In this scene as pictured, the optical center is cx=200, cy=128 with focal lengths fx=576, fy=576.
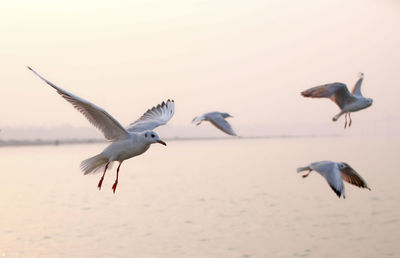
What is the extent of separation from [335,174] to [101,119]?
5.08 m

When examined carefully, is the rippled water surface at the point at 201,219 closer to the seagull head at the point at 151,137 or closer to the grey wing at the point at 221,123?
the grey wing at the point at 221,123

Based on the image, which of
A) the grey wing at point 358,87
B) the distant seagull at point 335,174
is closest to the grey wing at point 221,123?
the grey wing at point 358,87

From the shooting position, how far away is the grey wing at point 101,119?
9.86 meters

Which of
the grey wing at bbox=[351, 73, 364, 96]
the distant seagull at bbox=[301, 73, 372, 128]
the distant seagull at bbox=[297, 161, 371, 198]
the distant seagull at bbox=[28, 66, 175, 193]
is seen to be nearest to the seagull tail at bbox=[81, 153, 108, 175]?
the distant seagull at bbox=[28, 66, 175, 193]

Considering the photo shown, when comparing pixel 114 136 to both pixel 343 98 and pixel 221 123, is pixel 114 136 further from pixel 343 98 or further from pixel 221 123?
pixel 221 123

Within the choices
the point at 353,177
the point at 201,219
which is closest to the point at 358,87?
the point at 353,177

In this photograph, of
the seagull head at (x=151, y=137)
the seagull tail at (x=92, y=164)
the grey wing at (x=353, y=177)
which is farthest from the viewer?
the grey wing at (x=353, y=177)

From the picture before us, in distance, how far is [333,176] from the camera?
39.7 feet

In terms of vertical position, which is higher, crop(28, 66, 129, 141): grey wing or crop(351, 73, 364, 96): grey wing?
crop(351, 73, 364, 96): grey wing

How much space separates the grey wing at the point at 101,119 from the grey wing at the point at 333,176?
435 centimetres

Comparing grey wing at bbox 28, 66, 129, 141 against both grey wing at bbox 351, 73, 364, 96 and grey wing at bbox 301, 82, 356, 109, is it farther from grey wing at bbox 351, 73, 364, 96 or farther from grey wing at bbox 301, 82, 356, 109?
grey wing at bbox 351, 73, 364, 96

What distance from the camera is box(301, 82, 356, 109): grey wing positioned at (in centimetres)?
1266

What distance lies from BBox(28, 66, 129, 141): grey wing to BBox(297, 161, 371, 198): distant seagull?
3759 millimetres

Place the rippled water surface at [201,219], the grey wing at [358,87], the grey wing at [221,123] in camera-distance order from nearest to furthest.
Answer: the grey wing at [358,87] < the grey wing at [221,123] < the rippled water surface at [201,219]
